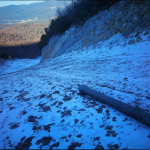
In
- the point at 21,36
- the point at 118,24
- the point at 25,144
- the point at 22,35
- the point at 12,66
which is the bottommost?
the point at 12,66

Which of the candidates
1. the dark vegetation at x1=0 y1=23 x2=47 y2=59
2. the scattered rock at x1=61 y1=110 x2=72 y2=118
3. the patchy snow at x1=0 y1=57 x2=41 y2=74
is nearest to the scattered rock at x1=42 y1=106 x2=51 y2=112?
the scattered rock at x1=61 y1=110 x2=72 y2=118

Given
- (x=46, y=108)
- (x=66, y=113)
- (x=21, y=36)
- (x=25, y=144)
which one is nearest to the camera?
(x=25, y=144)

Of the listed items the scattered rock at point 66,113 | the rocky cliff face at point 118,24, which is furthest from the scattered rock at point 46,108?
the rocky cliff face at point 118,24

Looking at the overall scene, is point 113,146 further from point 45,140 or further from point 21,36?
point 21,36

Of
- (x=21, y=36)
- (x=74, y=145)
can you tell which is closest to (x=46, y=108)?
(x=74, y=145)

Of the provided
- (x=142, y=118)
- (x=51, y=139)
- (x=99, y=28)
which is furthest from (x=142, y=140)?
(x=99, y=28)

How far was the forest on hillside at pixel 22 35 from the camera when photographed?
262 ft

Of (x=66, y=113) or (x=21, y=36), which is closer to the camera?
(x=66, y=113)

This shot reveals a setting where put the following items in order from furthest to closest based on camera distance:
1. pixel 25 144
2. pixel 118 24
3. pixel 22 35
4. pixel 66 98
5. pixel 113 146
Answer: pixel 22 35
pixel 118 24
pixel 66 98
pixel 25 144
pixel 113 146

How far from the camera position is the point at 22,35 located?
92.2m

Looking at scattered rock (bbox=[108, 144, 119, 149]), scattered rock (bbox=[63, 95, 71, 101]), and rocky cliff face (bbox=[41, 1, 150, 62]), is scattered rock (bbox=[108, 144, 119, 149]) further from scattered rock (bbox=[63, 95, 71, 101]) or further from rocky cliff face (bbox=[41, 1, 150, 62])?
rocky cliff face (bbox=[41, 1, 150, 62])

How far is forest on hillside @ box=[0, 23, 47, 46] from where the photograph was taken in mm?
79912

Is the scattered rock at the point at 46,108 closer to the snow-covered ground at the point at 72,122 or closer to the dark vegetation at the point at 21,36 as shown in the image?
the snow-covered ground at the point at 72,122

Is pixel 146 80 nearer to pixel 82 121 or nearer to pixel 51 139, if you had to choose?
pixel 82 121
